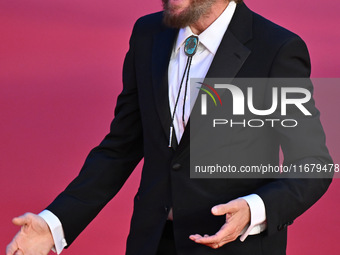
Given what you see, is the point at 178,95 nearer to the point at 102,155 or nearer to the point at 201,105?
the point at 201,105

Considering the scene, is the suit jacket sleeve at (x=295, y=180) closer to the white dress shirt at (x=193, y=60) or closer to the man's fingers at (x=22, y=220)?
the white dress shirt at (x=193, y=60)

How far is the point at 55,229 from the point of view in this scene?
6.28 feet

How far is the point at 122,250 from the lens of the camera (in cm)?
348

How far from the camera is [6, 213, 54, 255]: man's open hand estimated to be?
183 centimetres

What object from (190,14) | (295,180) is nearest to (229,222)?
(295,180)

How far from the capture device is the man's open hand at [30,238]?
1.83 meters

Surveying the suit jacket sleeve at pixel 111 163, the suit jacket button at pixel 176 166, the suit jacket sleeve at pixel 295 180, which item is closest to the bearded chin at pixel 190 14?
the suit jacket sleeve at pixel 111 163

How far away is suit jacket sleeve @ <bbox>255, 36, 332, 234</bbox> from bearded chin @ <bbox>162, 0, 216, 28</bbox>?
0.27m

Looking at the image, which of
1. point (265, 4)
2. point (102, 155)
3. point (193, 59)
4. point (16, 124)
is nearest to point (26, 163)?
point (16, 124)

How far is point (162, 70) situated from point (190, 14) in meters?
0.16

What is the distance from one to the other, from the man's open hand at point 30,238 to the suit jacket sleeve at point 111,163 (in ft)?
0.41

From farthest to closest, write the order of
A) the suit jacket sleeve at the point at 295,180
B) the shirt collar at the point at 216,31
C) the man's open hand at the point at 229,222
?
the shirt collar at the point at 216,31
the suit jacket sleeve at the point at 295,180
the man's open hand at the point at 229,222

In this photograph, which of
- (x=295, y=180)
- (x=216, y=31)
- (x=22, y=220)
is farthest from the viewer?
(x=216, y=31)

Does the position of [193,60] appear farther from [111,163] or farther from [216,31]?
[111,163]
